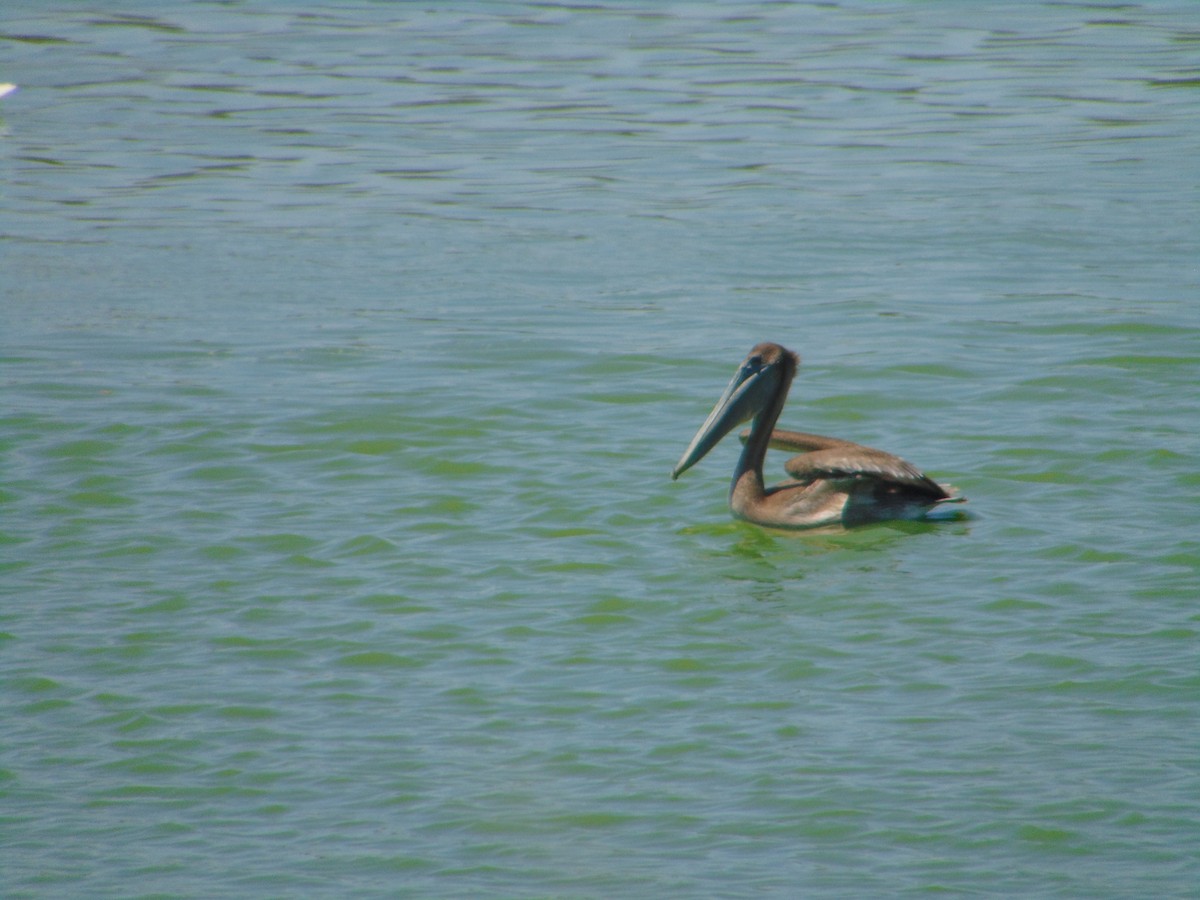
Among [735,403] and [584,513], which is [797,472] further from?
[584,513]

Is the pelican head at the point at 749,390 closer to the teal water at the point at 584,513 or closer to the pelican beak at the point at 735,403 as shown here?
the pelican beak at the point at 735,403

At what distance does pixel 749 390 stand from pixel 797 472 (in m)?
0.66

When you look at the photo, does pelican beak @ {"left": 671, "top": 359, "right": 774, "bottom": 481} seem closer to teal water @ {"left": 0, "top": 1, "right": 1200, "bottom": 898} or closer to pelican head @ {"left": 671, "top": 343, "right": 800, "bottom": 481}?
pelican head @ {"left": 671, "top": 343, "right": 800, "bottom": 481}

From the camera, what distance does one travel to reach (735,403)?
8156mm

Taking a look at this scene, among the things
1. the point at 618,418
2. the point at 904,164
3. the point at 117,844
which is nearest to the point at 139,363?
the point at 618,418

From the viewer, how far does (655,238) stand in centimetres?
1330

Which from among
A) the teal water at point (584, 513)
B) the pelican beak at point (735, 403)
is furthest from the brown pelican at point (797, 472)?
the teal water at point (584, 513)

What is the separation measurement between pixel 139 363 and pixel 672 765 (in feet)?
19.3

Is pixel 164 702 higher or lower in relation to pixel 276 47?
lower

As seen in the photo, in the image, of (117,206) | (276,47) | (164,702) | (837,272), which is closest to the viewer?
(164,702)

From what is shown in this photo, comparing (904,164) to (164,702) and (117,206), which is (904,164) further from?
→ (164,702)

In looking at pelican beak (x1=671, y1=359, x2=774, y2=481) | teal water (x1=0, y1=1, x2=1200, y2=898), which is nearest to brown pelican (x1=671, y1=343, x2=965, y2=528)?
pelican beak (x1=671, y1=359, x2=774, y2=481)

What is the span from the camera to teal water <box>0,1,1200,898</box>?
5.16 metres

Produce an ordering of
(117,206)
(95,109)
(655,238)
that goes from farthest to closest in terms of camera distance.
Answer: (95,109)
(117,206)
(655,238)
